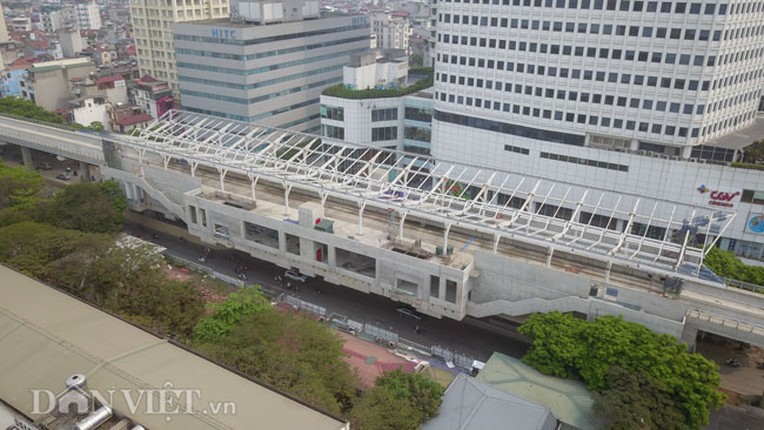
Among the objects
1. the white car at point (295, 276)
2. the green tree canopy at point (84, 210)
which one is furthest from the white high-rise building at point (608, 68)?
the green tree canopy at point (84, 210)

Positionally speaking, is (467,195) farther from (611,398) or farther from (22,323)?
(22,323)

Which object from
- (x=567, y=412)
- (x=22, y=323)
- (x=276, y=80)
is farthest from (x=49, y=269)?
(x=276, y=80)

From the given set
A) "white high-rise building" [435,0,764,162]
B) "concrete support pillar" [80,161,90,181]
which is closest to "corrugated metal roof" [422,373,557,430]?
"white high-rise building" [435,0,764,162]

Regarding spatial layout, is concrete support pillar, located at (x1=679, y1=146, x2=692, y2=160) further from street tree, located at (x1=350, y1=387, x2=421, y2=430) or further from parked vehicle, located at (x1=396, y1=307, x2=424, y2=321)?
street tree, located at (x1=350, y1=387, x2=421, y2=430)

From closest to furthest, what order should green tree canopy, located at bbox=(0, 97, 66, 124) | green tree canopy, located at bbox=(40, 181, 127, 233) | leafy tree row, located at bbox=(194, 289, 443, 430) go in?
leafy tree row, located at bbox=(194, 289, 443, 430) < green tree canopy, located at bbox=(40, 181, 127, 233) < green tree canopy, located at bbox=(0, 97, 66, 124)

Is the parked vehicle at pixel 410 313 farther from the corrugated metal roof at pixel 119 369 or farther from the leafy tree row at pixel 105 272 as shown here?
the corrugated metal roof at pixel 119 369
